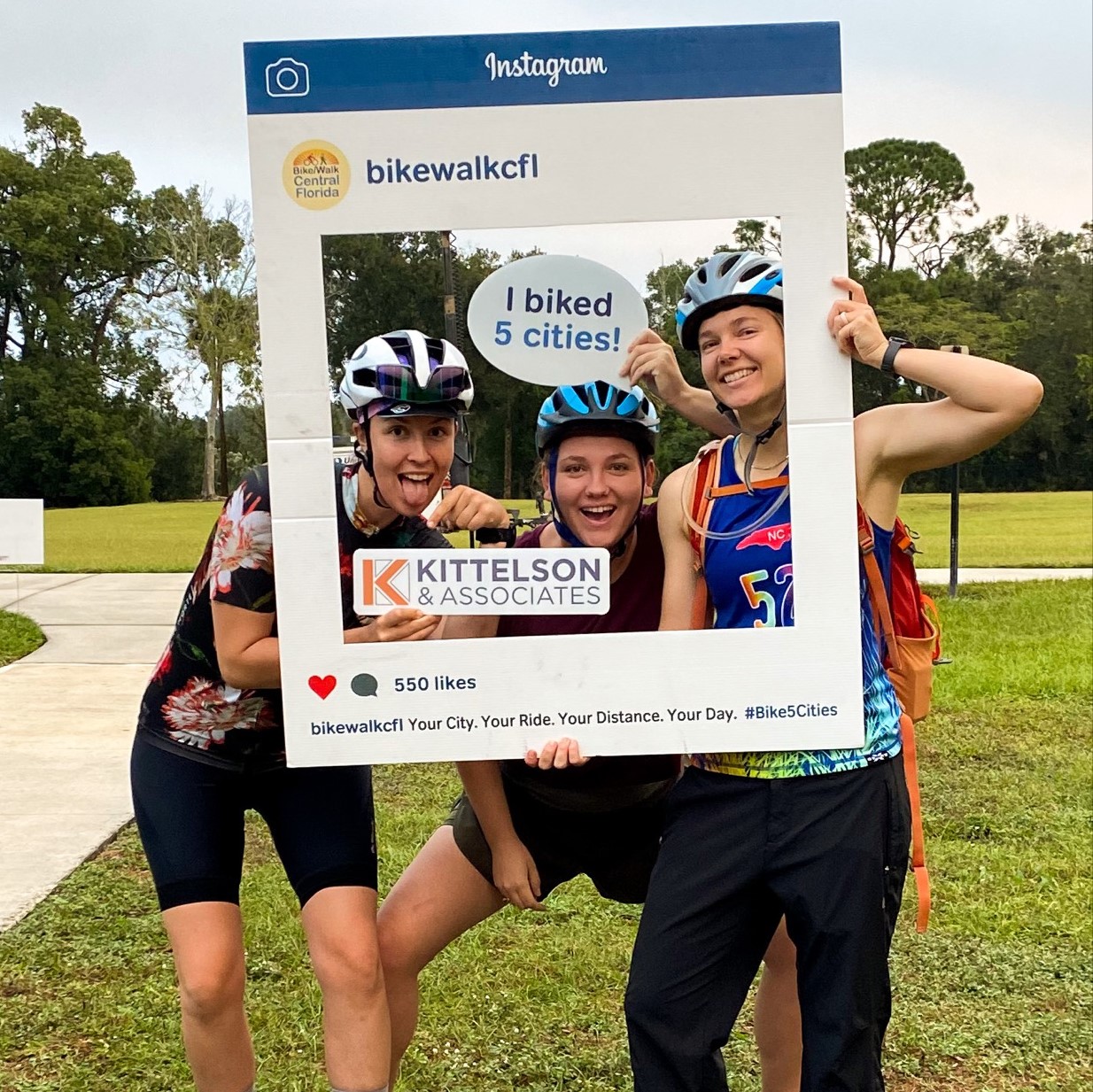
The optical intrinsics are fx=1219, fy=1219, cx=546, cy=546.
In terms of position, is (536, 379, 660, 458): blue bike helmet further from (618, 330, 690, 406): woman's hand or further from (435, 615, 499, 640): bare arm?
(435, 615, 499, 640): bare arm

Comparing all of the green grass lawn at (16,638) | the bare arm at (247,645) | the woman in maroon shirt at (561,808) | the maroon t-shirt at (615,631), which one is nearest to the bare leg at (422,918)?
the woman in maroon shirt at (561,808)

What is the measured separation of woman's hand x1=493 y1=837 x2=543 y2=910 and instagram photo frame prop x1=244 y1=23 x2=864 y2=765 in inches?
23.4

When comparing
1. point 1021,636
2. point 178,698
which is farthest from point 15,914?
point 1021,636

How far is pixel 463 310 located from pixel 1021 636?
29.6 ft

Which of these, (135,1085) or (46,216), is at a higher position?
(46,216)

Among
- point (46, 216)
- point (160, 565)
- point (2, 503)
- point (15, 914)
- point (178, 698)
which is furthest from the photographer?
point (46, 216)

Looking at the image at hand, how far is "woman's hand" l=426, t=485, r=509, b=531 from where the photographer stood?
7.04 ft

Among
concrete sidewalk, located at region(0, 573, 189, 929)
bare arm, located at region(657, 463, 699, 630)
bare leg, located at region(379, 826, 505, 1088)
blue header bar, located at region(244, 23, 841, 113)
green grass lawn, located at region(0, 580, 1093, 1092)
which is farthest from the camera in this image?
concrete sidewalk, located at region(0, 573, 189, 929)

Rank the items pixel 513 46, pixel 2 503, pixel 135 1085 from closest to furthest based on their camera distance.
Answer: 1. pixel 513 46
2. pixel 135 1085
3. pixel 2 503

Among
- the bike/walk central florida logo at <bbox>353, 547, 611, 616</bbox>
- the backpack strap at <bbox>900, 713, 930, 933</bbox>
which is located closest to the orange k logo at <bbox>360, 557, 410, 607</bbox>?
the bike/walk central florida logo at <bbox>353, 547, 611, 616</bbox>

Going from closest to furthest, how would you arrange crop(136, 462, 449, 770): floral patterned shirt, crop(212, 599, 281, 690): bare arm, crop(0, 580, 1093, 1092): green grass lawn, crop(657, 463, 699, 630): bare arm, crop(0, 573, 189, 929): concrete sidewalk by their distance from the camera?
crop(657, 463, 699, 630): bare arm < crop(212, 599, 281, 690): bare arm < crop(136, 462, 449, 770): floral patterned shirt < crop(0, 580, 1093, 1092): green grass lawn < crop(0, 573, 189, 929): concrete sidewalk

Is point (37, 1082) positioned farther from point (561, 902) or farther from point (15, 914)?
point (561, 902)

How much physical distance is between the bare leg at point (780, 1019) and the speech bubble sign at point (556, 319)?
4.36ft

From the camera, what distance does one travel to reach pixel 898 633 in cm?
231
